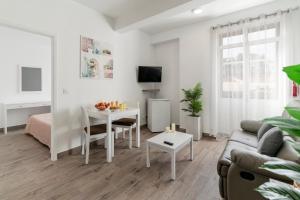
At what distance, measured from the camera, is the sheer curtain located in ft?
9.42

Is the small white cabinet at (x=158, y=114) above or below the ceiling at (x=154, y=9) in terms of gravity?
below

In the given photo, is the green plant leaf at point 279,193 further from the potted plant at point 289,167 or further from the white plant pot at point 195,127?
the white plant pot at point 195,127

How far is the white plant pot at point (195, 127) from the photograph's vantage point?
11.9 ft

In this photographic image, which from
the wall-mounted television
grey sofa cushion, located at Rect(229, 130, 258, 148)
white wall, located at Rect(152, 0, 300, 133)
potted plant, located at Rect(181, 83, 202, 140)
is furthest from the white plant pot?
the wall-mounted television

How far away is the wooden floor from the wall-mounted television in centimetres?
226

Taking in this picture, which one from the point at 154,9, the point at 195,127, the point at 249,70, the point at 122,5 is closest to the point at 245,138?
the point at 195,127

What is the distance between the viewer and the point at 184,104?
423 centimetres

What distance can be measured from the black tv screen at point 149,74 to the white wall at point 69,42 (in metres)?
0.73

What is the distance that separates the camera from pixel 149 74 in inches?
176

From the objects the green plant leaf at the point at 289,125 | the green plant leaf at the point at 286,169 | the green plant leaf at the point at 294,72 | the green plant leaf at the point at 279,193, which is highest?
the green plant leaf at the point at 294,72

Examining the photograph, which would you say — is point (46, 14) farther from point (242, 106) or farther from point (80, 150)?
point (242, 106)

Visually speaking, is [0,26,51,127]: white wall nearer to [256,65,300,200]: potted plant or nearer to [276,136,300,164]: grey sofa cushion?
[256,65,300,200]: potted plant

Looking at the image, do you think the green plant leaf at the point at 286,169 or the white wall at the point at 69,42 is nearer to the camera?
the green plant leaf at the point at 286,169

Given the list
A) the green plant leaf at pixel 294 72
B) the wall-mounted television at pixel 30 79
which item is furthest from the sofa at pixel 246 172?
the wall-mounted television at pixel 30 79
